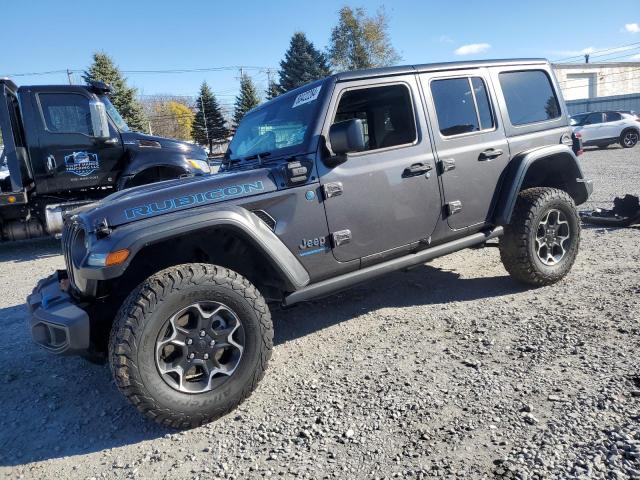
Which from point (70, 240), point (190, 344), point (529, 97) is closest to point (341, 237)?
point (190, 344)

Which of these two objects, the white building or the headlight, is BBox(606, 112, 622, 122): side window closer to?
the headlight

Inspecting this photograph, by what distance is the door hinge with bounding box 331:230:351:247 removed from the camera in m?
3.12

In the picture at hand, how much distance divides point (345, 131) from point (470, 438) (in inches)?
76.4

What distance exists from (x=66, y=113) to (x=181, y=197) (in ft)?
19.9

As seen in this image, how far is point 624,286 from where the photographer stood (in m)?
3.95

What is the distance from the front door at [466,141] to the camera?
3629mm

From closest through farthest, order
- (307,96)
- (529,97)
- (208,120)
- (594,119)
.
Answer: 1. (307,96)
2. (529,97)
3. (594,119)
4. (208,120)

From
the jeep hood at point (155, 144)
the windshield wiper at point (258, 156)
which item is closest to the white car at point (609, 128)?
the jeep hood at point (155, 144)

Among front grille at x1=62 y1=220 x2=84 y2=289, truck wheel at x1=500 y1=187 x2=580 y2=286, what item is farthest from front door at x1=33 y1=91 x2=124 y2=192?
truck wheel at x1=500 y1=187 x2=580 y2=286

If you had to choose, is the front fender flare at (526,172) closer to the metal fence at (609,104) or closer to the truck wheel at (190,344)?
the truck wheel at (190,344)

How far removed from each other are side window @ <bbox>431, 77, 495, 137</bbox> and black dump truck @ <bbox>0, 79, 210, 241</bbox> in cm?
556

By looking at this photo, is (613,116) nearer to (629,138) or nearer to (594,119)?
(594,119)

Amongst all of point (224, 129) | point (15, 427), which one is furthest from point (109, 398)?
point (224, 129)

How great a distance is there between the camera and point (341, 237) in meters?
3.14
